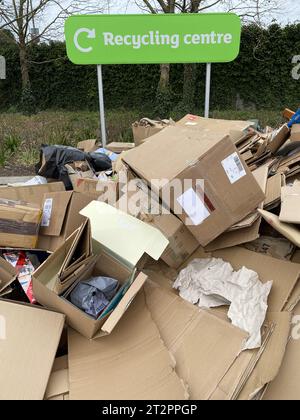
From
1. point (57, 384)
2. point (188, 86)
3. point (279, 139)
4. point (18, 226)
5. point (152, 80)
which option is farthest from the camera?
point (152, 80)

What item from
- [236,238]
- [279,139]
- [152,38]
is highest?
[152,38]

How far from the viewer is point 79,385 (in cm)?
155

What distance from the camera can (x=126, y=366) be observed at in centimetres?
162

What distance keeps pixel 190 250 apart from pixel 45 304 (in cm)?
88

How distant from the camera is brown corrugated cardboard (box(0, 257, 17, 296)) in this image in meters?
1.88

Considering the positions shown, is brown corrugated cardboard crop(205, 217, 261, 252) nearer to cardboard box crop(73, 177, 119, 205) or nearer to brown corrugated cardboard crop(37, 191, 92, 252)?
cardboard box crop(73, 177, 119, 205)

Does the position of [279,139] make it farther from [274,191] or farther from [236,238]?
[236,238]

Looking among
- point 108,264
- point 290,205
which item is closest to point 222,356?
point 108,264

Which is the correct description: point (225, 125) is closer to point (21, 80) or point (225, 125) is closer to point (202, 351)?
point (202, 351)

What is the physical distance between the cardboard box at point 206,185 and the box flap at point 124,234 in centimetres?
20

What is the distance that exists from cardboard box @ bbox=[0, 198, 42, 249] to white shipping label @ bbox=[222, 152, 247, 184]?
3.88 feet

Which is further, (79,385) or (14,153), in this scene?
(14,153)

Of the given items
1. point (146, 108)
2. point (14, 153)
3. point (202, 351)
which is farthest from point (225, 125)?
point (146, 108)

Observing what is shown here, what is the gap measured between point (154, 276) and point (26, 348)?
81 centimetres
